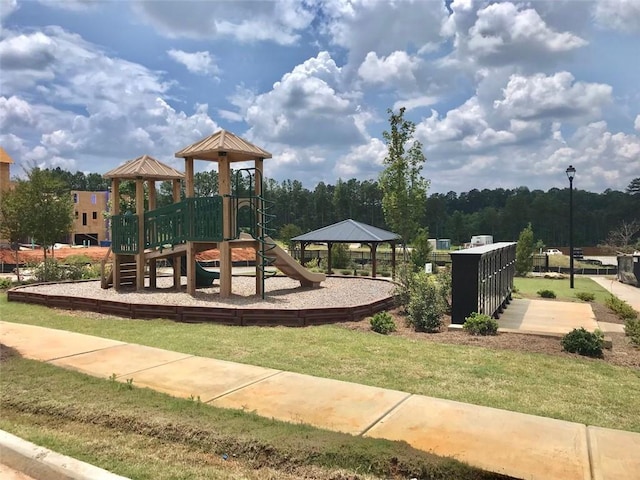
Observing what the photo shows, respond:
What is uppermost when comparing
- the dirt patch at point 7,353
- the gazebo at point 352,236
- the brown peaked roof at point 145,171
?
the brown peaked roof at point 145,171

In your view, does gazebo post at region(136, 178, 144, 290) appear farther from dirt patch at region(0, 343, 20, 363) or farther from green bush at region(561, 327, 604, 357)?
green bush at region(561, 327, 604, 357)

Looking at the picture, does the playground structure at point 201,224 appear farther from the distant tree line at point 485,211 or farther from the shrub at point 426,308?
the distant tree line at point 485,211

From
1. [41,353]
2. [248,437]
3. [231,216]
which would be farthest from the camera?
[231,216]

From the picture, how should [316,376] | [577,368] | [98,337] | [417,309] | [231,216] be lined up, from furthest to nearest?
[231,216] < [417,309] < [98,337] < [577,368] < [316,376]

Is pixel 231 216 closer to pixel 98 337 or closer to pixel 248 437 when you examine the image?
pixel 98 337

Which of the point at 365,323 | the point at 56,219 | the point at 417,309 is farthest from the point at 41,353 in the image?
the point at 56,219

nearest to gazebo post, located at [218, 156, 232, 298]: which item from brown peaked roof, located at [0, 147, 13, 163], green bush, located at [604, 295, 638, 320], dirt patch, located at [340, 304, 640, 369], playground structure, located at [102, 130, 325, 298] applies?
playground structure, located at [102, 130, 325, 298]

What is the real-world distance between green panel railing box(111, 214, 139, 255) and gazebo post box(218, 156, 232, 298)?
3.76 m

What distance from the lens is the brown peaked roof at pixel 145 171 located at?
52.3ft

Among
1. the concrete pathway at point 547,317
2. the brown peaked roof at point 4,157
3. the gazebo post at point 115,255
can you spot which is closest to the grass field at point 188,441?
the concrete pathway at point 547,317

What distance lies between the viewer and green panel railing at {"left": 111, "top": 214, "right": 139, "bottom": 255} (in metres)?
16.1

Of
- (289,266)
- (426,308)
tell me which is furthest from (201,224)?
(426,308)

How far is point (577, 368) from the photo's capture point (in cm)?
723

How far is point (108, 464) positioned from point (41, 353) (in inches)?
176
